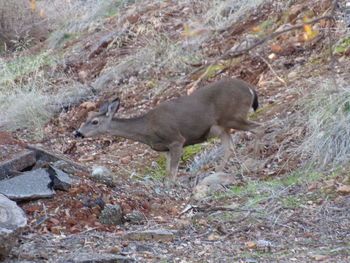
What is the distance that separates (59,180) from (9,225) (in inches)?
75.6

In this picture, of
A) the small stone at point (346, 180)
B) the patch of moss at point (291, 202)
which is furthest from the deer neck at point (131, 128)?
the small stone at point (346, 180)

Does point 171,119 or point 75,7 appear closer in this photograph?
point 171,119

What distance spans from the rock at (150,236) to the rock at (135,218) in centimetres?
59

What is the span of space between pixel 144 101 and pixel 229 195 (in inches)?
207

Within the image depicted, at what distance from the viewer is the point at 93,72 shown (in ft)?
48.7

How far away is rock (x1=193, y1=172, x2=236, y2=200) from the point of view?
24.5 ft

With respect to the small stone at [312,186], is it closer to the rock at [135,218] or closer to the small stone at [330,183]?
the small stone at [330,183]

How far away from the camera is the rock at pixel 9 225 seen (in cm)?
453

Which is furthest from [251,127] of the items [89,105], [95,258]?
[95,258]

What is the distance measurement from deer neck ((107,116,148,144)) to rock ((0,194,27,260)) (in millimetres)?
4131

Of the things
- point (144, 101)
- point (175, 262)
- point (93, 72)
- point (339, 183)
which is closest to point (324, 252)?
point (175, 262)

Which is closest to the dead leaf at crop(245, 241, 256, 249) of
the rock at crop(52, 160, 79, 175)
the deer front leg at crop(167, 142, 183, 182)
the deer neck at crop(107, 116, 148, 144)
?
the rock at crop(52, 160, 79, 175)

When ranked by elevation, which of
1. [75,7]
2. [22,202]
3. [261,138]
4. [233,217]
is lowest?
[75,7]

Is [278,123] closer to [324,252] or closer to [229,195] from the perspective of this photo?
[229,195]
